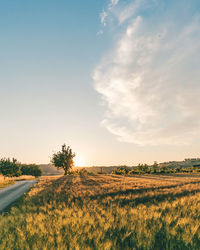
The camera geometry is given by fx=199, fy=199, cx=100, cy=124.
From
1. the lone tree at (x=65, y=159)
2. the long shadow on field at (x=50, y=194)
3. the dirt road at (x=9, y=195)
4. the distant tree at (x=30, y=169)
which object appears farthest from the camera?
the distant tree at (x=30, y=169)

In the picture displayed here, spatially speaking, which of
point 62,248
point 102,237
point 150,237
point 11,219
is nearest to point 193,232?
point 150,237

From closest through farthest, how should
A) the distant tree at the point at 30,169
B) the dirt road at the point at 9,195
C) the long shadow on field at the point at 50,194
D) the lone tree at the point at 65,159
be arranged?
1. the long shadow on field at the point at 50,194
2. the dirt road at the point at 9,195
3. the lone tree at the point at 65,159
4. the distant tree at the point at 30,169

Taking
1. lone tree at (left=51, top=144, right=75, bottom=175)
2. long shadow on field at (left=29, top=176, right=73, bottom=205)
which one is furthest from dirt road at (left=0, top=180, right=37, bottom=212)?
lone tree at (left=51, top=144, right=75, bottom=175)

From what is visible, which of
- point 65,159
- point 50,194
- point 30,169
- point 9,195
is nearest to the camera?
point 50,194

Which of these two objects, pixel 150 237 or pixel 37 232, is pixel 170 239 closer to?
pixel 150 237

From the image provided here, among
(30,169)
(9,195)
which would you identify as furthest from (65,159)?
(9,195)

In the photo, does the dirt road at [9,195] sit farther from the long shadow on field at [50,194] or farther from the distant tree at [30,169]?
the distant tree at [30,169]

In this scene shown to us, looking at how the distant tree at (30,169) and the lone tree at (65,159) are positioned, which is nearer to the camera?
the lone tree at (65,159)

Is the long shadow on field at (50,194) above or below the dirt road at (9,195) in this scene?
above

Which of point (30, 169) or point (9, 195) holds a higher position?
point (30, 169)

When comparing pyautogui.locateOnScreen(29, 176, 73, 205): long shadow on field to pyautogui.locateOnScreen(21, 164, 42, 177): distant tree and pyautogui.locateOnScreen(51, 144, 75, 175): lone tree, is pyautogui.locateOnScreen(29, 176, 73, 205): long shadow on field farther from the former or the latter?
pyautogui.locateOnScreen(21, 164, 42, 177): distant tree

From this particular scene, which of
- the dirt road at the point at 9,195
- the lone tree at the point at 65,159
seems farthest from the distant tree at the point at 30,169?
the dirt road at the point at 9,195

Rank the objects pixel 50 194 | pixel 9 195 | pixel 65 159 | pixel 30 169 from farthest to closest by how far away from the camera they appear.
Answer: pixel 30 169 → pixel 65 159 → pixel 9 195 → pixel 50 194

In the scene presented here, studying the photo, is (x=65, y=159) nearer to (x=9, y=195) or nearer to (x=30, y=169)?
(x=30, y=169)
